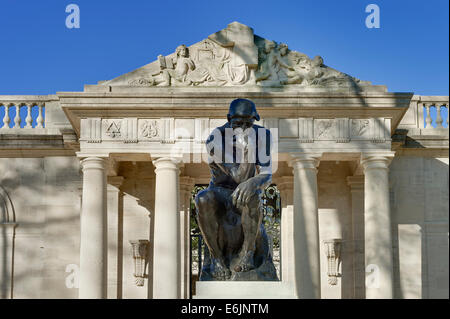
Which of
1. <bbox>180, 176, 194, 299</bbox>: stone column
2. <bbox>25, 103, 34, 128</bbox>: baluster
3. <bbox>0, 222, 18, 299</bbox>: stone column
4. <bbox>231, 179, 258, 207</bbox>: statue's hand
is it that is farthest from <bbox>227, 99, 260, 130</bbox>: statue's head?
<bbox>25, 103, 34, 128</bbox>: baluster

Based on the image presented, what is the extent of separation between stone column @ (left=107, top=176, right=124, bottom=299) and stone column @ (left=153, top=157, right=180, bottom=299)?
2712 mm

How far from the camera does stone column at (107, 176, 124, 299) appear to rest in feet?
101

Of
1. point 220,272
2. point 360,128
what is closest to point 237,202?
point 220,272

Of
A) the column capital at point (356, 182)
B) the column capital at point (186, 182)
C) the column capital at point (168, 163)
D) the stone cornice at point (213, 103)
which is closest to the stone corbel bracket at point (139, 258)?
the column capital at point (186, 182)

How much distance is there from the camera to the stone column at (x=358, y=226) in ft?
102

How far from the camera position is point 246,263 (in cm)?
1265

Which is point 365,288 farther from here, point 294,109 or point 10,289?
point 10,289

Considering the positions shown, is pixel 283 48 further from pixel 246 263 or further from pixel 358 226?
pixel 246 263

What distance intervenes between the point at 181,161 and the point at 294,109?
393 centimetres

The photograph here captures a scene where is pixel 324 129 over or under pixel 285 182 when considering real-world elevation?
over

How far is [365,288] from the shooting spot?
3027 cm

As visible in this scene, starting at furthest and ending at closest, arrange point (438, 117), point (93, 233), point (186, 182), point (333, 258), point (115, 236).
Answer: point (438, 117) < point (186, 182) < point (115, 236) < point (333, 258) < point (93, 233)

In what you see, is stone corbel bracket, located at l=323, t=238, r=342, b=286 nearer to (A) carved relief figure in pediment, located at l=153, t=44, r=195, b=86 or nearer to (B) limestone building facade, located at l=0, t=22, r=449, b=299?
(B) limestone building facade, located at l=0, t=22, r=449, b=299

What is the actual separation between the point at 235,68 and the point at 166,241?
6.13m
